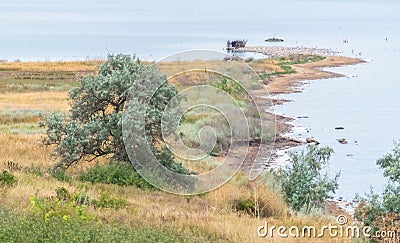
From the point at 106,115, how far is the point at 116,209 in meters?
5.64

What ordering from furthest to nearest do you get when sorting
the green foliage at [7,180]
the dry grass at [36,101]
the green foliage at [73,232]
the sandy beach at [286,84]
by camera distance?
the dry grass at [36,101], the sandy beach at [286,84], the green foliage at [7,180], the green foliage at [73,232]

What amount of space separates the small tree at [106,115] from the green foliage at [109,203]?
152 inches

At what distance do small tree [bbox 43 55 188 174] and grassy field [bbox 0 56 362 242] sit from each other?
701 mm

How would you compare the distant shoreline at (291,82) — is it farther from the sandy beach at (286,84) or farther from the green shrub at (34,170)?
Answer: the green shrub at (34,170)

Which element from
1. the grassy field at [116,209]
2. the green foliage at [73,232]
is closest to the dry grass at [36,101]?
the grassy field at [116,209]

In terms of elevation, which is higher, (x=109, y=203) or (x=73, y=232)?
(x=73, y=232)

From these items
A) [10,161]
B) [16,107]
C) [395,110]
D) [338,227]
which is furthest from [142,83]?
[395,110]

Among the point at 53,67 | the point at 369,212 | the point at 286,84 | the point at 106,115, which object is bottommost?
the point at 369,212

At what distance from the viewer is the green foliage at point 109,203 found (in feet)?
36.3

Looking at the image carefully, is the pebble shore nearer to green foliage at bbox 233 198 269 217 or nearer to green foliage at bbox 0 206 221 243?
green foliage at bbox 233 198 269 217

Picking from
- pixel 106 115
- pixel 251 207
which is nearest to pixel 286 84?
pixel 106 115

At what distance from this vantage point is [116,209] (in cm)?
1095

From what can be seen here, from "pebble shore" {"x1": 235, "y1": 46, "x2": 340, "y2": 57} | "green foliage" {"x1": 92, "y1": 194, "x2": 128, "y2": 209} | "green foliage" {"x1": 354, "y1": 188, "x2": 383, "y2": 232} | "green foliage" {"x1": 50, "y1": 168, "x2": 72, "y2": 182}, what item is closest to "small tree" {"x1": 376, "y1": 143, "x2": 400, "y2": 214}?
"green foliage" {"x1": 354, "y1": 188, "x2": 383, "y2": 232}

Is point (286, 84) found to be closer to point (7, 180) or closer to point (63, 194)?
point (7, 180)
